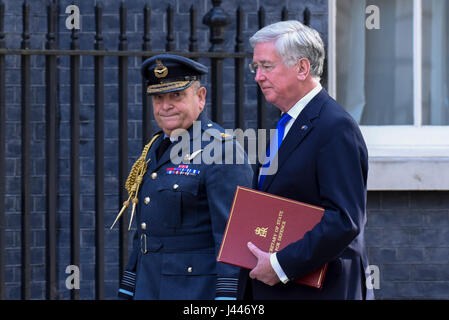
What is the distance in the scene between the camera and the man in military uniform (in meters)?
3.64

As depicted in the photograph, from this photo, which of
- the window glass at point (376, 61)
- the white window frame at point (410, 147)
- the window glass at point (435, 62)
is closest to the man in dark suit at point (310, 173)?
the white window frame at point (410, 147)

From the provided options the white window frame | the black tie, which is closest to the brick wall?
the white window frame

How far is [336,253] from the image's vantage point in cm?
289

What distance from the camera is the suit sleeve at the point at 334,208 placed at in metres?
2.86

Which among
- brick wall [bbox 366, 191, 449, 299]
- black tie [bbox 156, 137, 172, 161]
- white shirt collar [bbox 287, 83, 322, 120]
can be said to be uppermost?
white shirt collar [bbox 287, 83, 322, 120]

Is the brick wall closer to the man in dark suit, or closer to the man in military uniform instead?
the man in military uniform

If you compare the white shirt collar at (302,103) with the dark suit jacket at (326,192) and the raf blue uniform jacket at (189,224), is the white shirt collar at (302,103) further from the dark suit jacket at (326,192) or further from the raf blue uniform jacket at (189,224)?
the raf blue uniform jacket at (189,224)

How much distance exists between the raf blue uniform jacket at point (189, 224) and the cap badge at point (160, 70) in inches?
11.4

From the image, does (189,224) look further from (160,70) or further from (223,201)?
(160,70)

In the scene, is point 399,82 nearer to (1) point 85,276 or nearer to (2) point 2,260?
(1) point 85,276

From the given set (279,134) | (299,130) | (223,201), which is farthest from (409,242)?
(299,130)

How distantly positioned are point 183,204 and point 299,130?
2.67 feet

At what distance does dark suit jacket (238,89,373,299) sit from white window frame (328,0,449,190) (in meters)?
3.30
